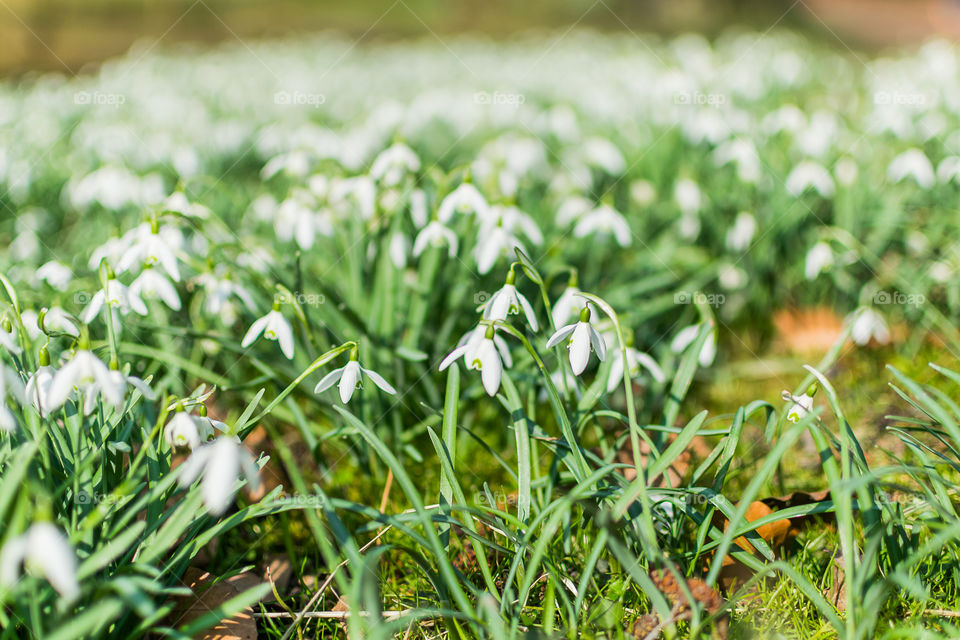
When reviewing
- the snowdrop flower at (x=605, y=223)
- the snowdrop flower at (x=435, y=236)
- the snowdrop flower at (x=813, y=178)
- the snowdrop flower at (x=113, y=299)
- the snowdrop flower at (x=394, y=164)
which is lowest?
the snowdrop flower at (x=113, y=299)

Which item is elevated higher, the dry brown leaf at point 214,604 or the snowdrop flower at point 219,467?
the snowdrop flower at point 219,467

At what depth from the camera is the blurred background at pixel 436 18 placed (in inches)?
489

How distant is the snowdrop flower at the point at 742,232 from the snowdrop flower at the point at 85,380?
2269mm

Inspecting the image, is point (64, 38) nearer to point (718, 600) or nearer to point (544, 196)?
point (544, 196)

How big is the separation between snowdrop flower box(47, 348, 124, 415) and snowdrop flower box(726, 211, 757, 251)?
2269 millimetres

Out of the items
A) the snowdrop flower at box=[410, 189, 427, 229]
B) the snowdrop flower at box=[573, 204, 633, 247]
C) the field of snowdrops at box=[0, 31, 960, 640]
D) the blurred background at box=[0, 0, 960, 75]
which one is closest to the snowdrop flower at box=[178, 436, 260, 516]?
the field of snowdrops at box=[0, 31, 960, 640]

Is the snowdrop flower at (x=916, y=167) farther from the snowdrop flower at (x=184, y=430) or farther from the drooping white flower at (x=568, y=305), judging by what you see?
the snowdrop flower at (x=184, y=430)

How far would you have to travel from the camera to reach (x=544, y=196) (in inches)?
135

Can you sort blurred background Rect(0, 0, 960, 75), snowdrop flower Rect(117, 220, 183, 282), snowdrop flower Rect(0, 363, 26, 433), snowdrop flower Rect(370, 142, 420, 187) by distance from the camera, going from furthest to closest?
blurred background Rect(0, 0, 960, 75) → snowdrop flower Rect(370, 142, 420, 187) → snowdrop flower Rect(117, 220, 183, 282) → snowdrop flower Rect(0, 363, 26, 433)

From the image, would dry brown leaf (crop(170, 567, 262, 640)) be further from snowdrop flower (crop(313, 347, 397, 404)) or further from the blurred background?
the blurred background

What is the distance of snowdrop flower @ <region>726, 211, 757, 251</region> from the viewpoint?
8.91ft

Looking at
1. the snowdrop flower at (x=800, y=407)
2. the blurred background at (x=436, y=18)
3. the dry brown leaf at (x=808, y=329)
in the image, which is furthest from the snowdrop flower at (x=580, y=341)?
the blurred background at (x=436, y=18)

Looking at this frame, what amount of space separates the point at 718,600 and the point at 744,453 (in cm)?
79

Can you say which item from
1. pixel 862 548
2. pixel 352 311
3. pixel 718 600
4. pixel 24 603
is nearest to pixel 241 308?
pixel 352 311
